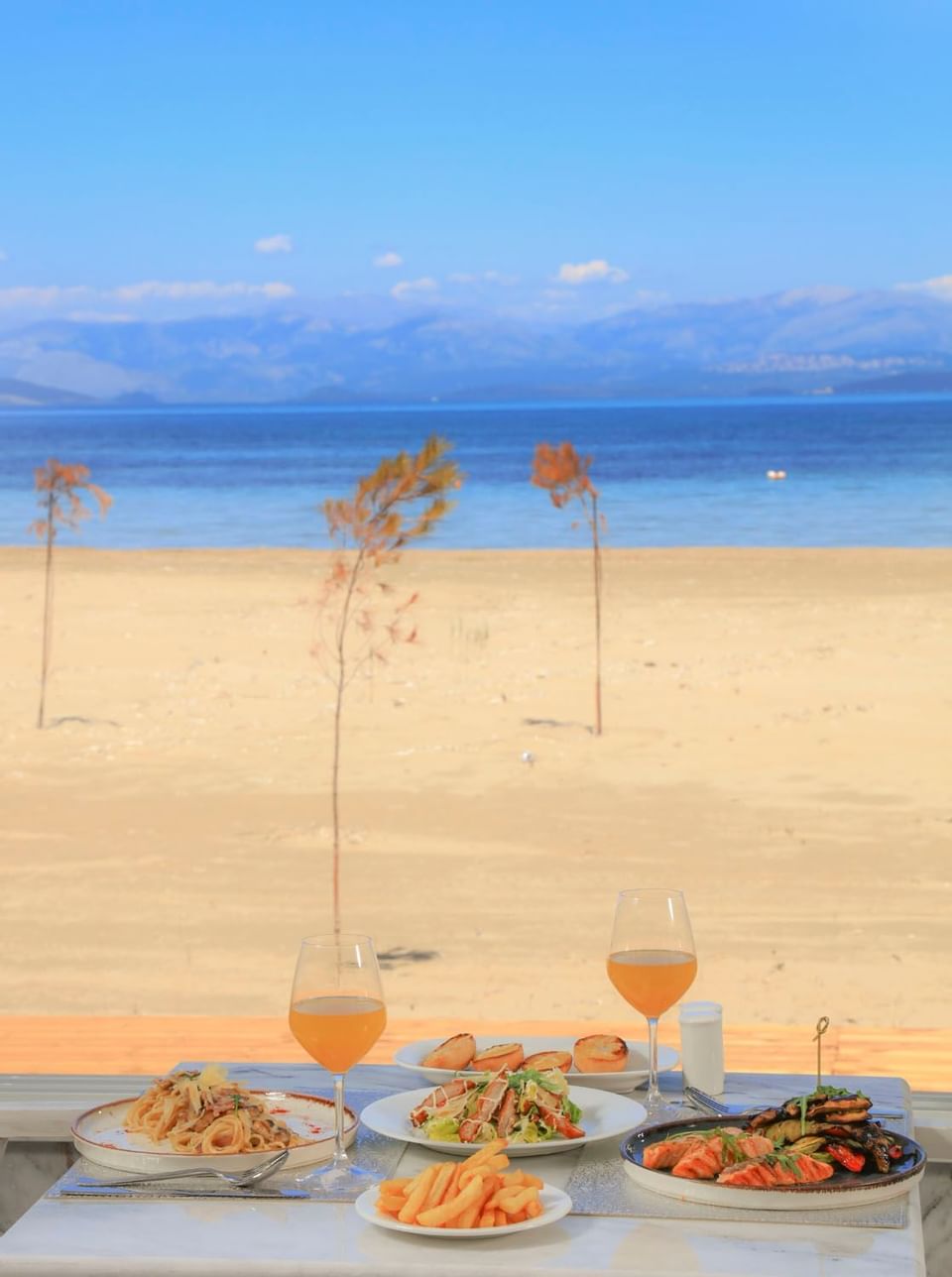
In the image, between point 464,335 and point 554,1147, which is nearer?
point 554,1147

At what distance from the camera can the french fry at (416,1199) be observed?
1093 mm

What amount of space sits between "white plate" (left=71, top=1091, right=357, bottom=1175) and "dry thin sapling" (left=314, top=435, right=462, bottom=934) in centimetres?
234

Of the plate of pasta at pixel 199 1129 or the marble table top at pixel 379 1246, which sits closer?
the marble table top at pixel 379 1246

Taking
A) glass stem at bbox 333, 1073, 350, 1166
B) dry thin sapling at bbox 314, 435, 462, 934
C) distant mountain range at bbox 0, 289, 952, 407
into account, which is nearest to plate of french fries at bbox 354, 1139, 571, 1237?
glass stem at bbox 333, 1073, 350, 1166

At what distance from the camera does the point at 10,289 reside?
28.6 metres

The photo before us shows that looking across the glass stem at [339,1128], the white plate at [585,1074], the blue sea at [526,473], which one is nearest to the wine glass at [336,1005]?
the glass stem at [339,1128]

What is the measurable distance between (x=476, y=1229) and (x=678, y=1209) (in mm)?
146

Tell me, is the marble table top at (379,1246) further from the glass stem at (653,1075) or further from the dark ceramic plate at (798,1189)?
the glass stem at (653,1075)

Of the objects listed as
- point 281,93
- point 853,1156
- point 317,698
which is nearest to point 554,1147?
point 853,1156

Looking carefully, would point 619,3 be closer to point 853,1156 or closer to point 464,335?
point 853,1156

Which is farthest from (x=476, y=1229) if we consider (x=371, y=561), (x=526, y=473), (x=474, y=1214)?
(x=526, y=473)

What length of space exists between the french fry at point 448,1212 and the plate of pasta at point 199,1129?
17 centimetres

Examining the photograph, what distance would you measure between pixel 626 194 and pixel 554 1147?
795 inches

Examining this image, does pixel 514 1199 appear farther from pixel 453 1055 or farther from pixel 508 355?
pixel 508 355
